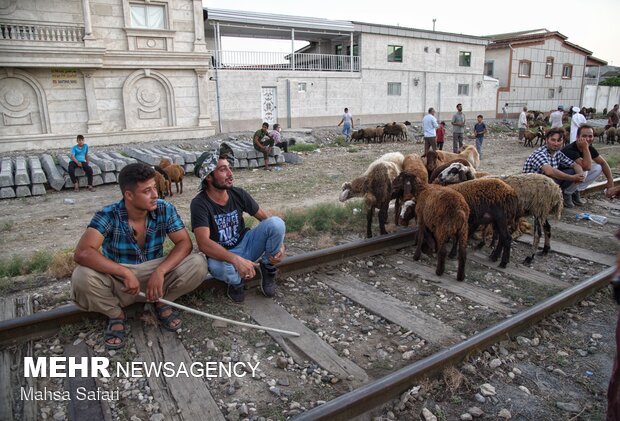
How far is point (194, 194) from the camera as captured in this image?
1148 cm

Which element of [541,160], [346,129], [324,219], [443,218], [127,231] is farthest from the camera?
[346,129]

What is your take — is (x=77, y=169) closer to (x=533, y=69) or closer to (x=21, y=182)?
(x=21, y=182)

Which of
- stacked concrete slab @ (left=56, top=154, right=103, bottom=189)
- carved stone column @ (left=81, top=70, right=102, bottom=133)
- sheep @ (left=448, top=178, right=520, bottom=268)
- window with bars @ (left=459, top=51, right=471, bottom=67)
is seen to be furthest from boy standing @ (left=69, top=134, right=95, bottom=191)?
window with bars @ (left=459, top=51, right=471, bottom=67)

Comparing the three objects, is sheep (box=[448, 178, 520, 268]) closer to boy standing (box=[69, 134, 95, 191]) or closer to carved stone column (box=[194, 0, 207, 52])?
boy standing (box=[69, 134, 95, 191])

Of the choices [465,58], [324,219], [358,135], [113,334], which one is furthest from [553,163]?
[465,58]

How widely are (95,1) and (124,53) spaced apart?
2.60 metres

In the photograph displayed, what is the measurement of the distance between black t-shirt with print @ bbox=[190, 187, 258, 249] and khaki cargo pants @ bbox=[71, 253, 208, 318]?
0.36 metres

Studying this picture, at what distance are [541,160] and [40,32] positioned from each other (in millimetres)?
21161

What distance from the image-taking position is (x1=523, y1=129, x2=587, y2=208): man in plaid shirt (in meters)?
6.94

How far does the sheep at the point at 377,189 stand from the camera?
21.8ft

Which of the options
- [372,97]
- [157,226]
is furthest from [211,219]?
[372,97]

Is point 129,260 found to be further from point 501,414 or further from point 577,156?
point 577,156

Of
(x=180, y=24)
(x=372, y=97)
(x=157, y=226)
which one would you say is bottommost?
(x=157, y=226)

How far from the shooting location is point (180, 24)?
21984mm
